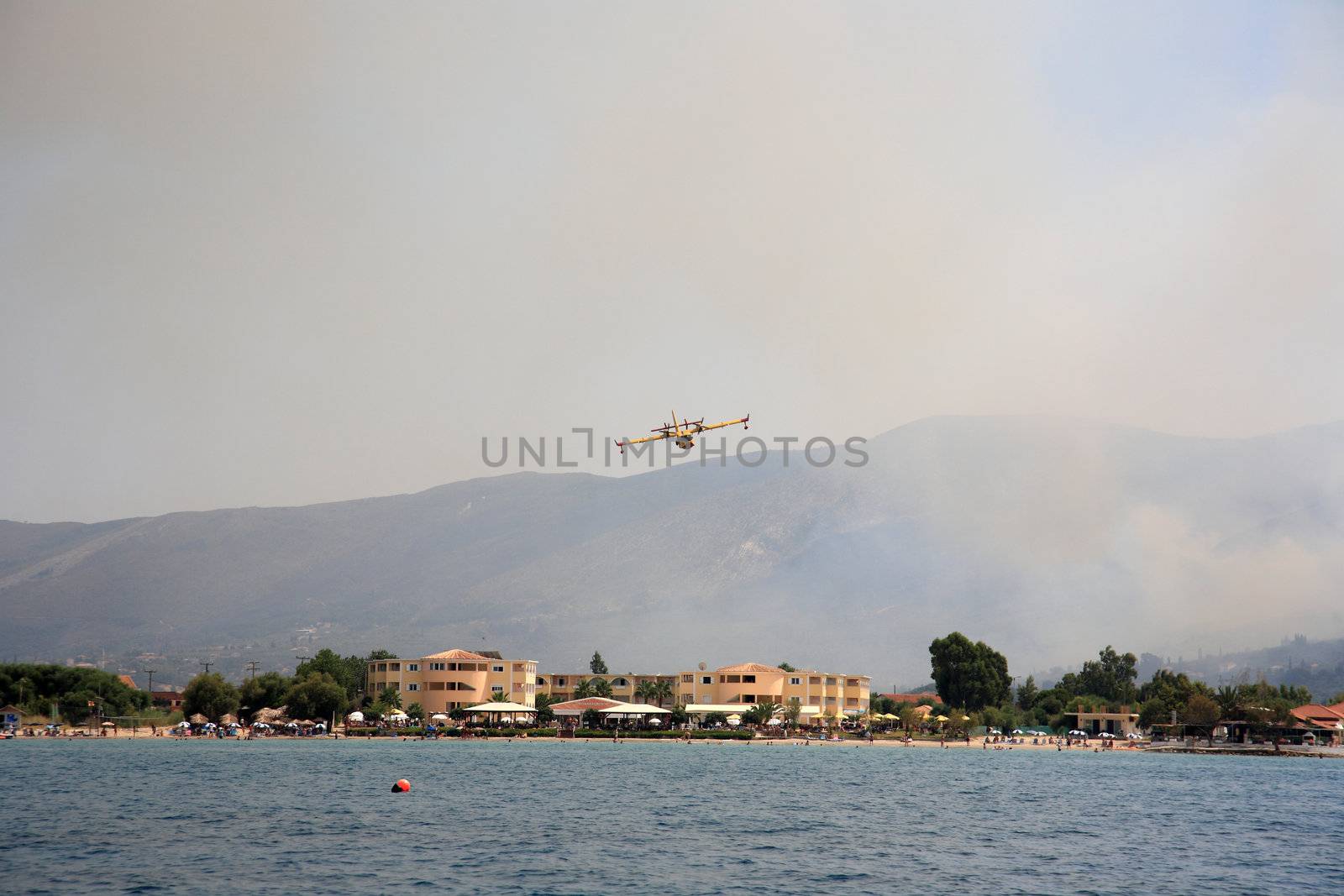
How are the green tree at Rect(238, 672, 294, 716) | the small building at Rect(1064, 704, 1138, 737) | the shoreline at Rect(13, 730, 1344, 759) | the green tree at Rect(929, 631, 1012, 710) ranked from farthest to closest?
1. the green tree at Rect(929, 631, 1012, 710)
2. the small building at Rect(1064, 704, 1138, 737)
3. the green tree at Rect(238, 672, 294, 716)
4. the shoreline at Rect(13, 730, 1344, 759)

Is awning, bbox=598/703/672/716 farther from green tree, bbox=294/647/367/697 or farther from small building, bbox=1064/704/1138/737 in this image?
small building, bbox=1064/704/1138/737

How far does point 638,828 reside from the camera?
2032 inches

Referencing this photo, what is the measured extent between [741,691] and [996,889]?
10616 centimetres

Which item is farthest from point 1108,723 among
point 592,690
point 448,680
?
point 448,680

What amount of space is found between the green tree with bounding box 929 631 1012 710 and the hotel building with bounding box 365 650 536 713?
205 ft

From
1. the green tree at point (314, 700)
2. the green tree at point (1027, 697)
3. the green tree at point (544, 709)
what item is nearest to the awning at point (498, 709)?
the green tree at point (544, 709)

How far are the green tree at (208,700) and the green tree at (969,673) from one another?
305 ft

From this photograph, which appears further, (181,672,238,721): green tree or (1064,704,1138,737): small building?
(1064,704,1138,737): small building

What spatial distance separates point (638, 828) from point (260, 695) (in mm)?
84390

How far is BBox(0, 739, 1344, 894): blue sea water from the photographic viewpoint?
40.3 m

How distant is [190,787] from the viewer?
6469 centimetres

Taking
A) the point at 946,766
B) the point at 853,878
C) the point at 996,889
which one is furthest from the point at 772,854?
the point at 946,766

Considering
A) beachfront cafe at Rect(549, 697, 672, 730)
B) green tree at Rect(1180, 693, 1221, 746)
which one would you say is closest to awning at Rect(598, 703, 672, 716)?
beachfront cafe at Rect(549, 697, 672, 730)

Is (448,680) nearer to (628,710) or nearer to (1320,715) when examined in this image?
(628,710)
